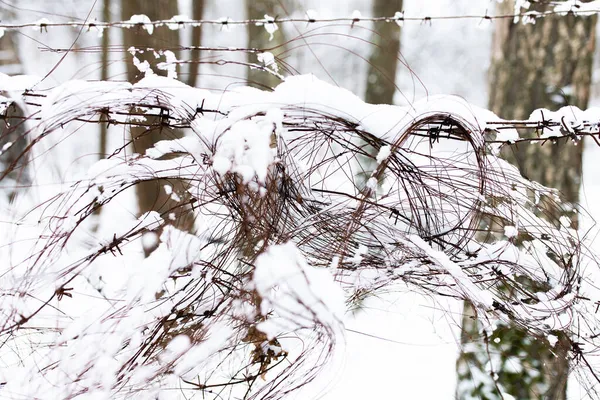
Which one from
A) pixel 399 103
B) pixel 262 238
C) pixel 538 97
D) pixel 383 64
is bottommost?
pixel 262 238

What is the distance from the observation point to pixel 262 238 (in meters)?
1.09

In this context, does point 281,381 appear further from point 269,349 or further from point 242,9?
point 242,9

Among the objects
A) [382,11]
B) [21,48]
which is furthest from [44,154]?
[21,48]

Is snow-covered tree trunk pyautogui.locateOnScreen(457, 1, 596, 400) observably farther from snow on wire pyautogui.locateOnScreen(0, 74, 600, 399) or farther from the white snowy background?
snow on wire pyautogui.locateOnScreen(0, 74, 600, 399)

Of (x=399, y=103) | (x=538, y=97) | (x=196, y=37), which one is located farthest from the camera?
(x=399, y=103)

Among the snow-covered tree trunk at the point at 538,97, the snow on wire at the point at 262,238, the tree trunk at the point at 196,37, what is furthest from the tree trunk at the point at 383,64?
the snow on wire at the point at 262,238

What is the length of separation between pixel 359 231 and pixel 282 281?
12.8 inches

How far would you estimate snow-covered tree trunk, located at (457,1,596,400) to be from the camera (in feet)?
8.46

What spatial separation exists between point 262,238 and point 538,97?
222 cm

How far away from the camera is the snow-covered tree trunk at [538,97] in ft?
8.46

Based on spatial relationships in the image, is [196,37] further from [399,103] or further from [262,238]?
[399,103]

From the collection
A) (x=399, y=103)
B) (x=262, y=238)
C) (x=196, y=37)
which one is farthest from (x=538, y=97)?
(x=399, y=103)

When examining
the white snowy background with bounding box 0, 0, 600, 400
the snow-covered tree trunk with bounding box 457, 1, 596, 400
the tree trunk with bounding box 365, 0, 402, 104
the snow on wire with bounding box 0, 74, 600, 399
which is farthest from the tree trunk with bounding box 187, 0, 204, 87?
the snow on wire with bounding box 0, 74, 600, 399

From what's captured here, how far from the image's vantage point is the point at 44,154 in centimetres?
108
